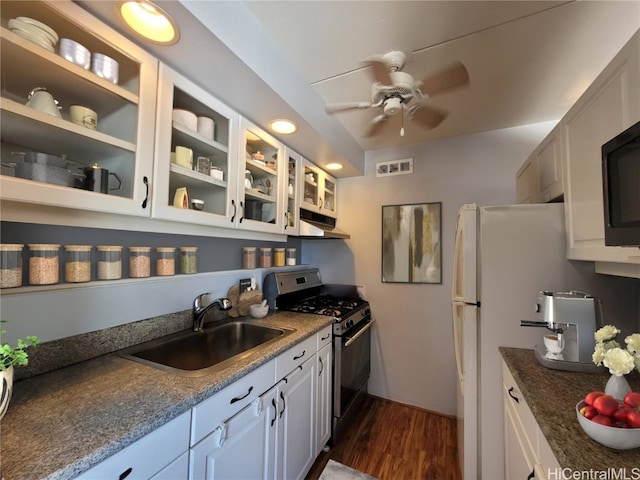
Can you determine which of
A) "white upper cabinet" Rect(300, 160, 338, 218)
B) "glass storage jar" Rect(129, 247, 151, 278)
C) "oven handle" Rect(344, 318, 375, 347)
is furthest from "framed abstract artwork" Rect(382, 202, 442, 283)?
"glass storage jar" Rect(129, 247, 151, 278)

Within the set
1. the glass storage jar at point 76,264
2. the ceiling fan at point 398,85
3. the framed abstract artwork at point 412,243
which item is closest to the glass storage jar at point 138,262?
the glass storage jar at point 76,264

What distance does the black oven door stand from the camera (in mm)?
1954

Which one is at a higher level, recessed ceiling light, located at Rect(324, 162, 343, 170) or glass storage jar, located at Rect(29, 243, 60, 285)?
recessed ceiling light, located at Rect(324, 162, 343, 170)

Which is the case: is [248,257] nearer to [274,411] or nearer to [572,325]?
[274,411]

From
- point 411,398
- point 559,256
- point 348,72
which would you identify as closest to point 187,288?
point 348,72

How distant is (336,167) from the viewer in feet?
8.34

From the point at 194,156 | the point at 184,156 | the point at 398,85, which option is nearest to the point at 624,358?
the point at 398,85

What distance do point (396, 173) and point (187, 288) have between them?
2.13 m

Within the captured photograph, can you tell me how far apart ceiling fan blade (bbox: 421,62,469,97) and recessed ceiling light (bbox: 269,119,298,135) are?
821mm

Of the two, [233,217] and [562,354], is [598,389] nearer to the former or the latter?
[562,354]

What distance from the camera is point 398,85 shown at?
48.8 inches

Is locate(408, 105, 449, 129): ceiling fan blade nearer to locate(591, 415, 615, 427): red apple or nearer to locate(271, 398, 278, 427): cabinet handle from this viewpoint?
locate(591, 415, 615, 427): red apple

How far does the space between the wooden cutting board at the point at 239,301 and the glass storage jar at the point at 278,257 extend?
0.42 m

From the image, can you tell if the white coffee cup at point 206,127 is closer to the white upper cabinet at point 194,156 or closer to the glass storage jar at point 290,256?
the white upper cabinet at point 194,156
